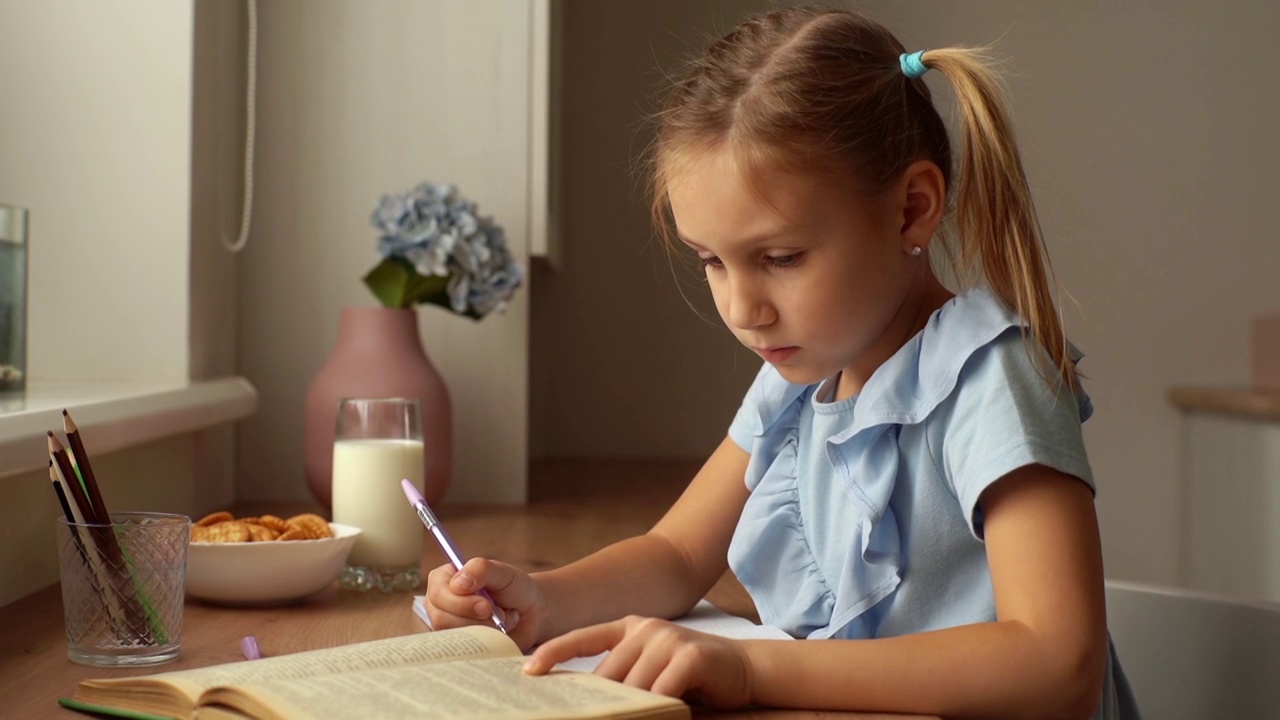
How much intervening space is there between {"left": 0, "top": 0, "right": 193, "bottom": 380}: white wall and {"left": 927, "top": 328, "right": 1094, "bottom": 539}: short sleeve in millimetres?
918

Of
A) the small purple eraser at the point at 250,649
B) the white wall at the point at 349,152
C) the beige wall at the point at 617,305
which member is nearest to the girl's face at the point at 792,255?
the small purple eraser at the point at 250,649

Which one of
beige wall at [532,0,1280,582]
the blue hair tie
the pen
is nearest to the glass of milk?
the pen

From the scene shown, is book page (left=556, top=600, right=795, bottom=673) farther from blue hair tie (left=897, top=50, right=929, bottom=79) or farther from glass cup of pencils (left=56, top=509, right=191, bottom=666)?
blue hair tie (left=897, top=50, right=929, bottom=79)

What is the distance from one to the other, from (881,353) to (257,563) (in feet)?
1.64

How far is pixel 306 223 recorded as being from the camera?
1.72 meters

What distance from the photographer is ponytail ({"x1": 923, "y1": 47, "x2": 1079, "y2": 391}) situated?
88 centimetres

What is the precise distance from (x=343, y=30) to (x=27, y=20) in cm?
41

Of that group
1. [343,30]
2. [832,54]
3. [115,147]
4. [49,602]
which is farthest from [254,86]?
[832,54]

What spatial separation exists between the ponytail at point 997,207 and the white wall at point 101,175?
89cm

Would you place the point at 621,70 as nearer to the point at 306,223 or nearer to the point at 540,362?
the point at 540,362

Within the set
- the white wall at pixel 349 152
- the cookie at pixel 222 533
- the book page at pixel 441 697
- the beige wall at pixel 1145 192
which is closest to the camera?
the book page at pixel 441 697

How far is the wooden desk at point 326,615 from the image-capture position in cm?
80

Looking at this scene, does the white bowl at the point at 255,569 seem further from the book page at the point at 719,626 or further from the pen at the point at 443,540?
the book page at the point at 719,626

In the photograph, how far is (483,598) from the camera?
88 cm
